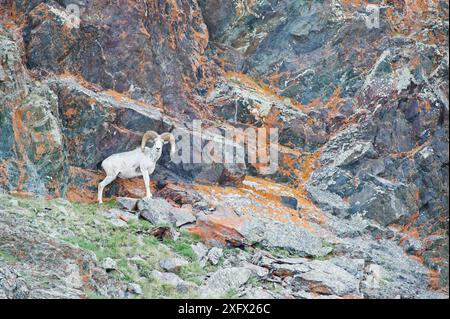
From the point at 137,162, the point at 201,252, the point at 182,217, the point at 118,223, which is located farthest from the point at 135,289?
the point at 137,162

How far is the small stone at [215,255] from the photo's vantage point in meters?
14.3

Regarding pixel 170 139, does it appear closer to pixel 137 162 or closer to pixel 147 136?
pixel 147 136

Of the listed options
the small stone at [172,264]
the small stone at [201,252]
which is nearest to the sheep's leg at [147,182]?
the small stone at [201,252]

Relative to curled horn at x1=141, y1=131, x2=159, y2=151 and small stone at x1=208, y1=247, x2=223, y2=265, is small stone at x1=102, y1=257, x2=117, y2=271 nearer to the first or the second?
small stone at x1=208, y1=247, x2=223, y2=265

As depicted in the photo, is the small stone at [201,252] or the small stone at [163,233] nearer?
the small stone at [201,252]

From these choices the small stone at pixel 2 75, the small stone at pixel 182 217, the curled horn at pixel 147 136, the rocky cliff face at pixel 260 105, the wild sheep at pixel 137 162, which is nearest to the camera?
the small stone at pixel 182 217

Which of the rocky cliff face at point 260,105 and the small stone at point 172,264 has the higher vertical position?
the rocky cliff face at point 260,105

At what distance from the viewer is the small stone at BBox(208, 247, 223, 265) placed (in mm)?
14312

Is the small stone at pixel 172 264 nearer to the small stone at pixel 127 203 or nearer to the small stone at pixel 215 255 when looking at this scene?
the small stone at pixel 215 255

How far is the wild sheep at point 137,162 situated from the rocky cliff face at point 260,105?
462mm

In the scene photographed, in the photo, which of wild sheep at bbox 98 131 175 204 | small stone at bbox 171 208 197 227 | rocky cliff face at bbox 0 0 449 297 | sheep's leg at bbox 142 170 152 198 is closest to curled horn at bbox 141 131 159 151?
wild sheep at bbox 98 131 175 204

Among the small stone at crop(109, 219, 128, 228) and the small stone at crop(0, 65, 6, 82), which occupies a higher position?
the small stone at crop(0, 65, 6, 82)

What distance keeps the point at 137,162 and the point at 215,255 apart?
147 inches
